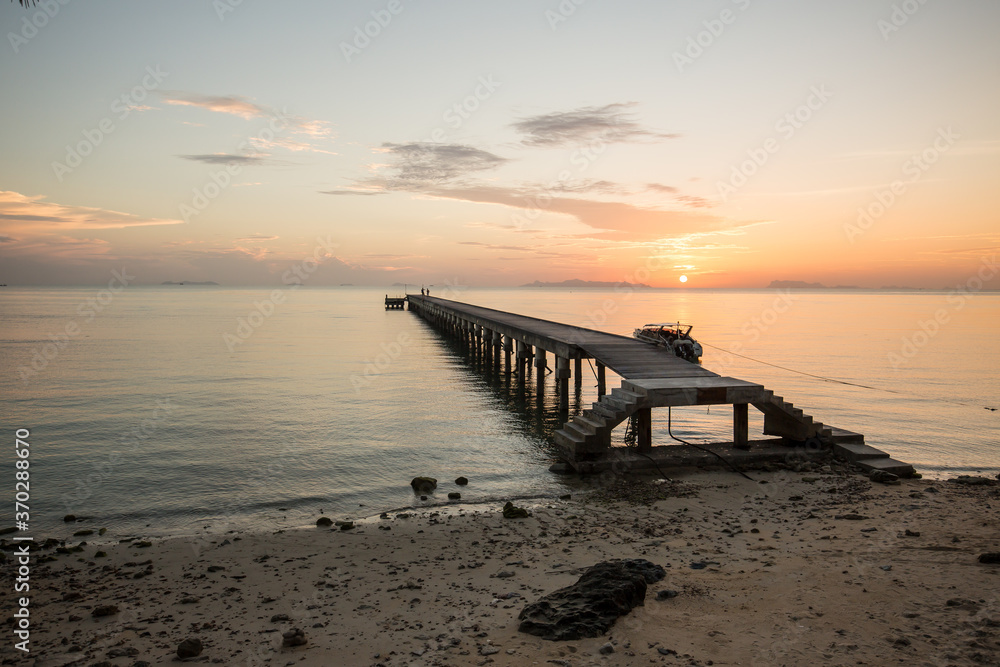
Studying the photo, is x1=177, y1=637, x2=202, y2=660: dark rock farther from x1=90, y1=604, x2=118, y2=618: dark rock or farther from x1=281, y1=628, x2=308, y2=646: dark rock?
x1=90, y1=604, x2=118, y2=618: dark rock

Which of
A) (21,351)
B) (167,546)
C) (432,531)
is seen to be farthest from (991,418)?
(21,351)

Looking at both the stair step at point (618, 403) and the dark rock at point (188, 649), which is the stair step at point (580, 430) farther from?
the dark rock at point (188, 649)

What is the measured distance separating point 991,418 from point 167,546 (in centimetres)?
2514

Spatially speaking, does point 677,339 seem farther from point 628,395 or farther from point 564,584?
point 564,584

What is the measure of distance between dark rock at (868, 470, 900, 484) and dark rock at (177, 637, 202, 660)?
12074mm

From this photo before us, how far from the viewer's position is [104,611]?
24.2 ft

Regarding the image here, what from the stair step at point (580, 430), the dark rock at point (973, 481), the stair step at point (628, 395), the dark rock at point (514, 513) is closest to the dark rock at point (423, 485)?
the dark rock at point (514, 513)

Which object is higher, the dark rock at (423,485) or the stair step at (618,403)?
the stair step at (618,403)

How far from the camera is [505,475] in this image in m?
14.5

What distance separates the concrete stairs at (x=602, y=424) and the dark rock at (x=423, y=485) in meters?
3.09

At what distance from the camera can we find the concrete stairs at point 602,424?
1370cm

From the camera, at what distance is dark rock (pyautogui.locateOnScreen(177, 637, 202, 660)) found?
20.7 ft

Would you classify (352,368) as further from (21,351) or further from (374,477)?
(21,351)

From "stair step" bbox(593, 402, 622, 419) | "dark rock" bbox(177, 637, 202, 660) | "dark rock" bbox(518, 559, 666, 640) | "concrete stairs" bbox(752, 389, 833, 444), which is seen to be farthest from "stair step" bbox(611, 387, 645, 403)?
"dark rock" bbox(177, 637, 202, 660)
